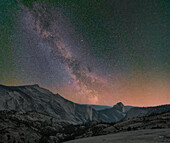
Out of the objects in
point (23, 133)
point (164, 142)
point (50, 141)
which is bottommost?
point (50, 141)

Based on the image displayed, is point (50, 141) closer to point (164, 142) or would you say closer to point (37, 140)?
point (37, 140)

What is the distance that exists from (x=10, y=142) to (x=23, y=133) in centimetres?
2263

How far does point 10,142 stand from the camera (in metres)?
106

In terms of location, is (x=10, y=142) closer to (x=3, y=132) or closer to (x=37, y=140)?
(x=3, y=132)

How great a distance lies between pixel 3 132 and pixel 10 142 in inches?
539

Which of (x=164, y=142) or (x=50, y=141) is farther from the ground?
(x=164, y=142)

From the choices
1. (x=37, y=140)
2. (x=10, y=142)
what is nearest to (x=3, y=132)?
(x=10, y=142)

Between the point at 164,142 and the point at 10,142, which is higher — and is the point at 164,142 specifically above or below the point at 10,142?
above

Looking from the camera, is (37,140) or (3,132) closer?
(3,132)

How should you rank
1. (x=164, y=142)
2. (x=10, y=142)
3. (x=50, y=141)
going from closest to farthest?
(x=164, y=142) < (x=10, y=142) < (x=50, y=141)

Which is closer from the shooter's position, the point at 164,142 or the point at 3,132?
the point at 164,142

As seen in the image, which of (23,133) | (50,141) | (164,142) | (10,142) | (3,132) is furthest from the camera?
(50,141)

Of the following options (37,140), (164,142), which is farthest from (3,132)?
(164,142)

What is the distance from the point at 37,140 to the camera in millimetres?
132500
